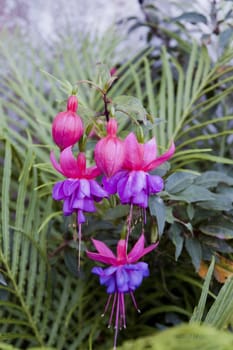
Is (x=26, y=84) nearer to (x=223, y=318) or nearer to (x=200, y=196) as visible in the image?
(x=200, y=196)

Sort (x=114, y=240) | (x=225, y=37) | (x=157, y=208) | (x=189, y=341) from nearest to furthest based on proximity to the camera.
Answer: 1. (x=189, y=341)
2. (x=157, y=208)
3. (x=114, y=240)
4. (x=225, y=37)

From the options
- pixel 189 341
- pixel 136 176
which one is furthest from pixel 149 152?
pixel 189 341

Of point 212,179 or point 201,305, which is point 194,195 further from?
point 201,305

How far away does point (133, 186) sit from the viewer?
0.58 meters

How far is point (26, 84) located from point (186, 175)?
0.45 metres

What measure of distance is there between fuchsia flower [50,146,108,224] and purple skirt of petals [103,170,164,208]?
2cm

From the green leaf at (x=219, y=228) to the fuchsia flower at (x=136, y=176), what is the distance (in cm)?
17

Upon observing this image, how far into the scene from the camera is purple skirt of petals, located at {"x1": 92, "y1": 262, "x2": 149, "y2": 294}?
1.99ft

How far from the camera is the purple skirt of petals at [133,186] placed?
0.58 m

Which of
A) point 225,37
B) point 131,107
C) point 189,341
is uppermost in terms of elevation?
point 225,37

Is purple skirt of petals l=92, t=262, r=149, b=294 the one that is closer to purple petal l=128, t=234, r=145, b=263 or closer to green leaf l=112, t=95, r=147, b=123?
purple petal l=128, t=234, r=145, b=263

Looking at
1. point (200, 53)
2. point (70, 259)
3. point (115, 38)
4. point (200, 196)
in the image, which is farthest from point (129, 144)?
point (115, 38)

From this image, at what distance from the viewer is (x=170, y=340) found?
0.34 meters

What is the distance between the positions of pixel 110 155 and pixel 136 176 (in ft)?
0.12
